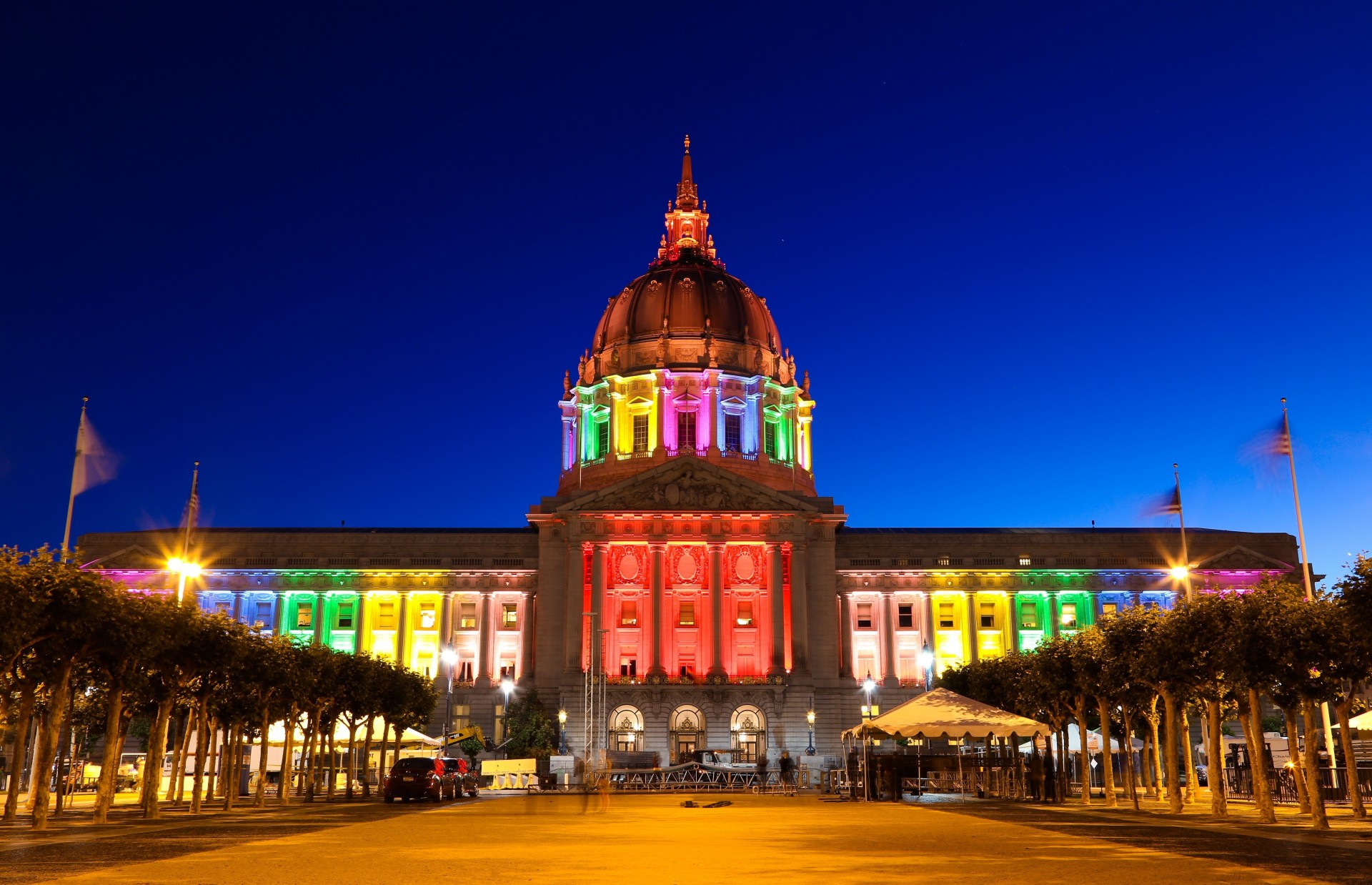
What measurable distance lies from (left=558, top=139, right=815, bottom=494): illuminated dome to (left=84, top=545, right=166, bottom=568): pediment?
3781cm

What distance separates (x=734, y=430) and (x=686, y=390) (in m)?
6.60

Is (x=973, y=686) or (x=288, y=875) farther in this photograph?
(x=973, y=686)

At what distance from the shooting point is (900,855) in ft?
86.3

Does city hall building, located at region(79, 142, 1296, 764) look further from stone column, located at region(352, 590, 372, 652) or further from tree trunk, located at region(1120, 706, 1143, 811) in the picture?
tree trunk, located at region(1120, 706, 1143, 811)

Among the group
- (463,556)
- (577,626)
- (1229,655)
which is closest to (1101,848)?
(1229,655)

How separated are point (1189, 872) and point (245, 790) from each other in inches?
2299

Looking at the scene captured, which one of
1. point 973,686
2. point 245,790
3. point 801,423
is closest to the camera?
point 245,790

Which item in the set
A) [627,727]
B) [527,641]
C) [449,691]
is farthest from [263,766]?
[527,641]

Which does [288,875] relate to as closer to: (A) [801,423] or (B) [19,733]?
(B) [19,733]

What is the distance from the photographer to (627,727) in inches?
4129

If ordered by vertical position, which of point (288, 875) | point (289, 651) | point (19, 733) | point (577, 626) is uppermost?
point (577, 626)

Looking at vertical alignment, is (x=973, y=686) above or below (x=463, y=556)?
below

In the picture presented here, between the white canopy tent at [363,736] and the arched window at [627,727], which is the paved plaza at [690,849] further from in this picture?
the arched window at [627,727]

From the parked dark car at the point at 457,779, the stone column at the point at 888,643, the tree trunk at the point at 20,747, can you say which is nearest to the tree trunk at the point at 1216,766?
the parked dark car at the point at 457,779
